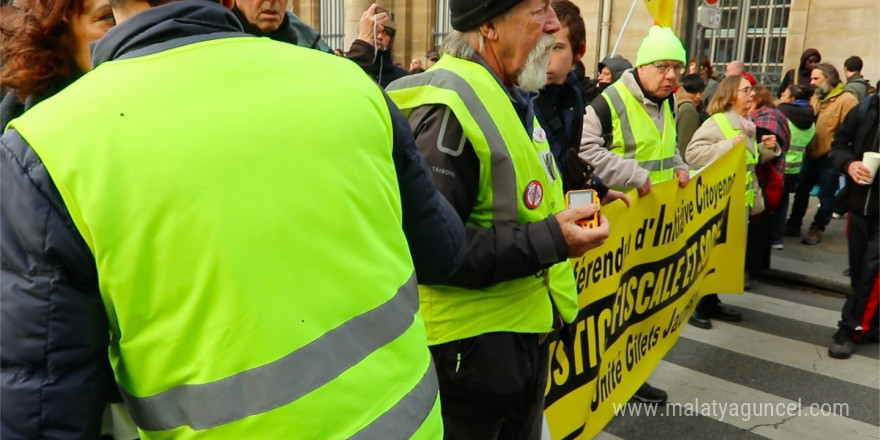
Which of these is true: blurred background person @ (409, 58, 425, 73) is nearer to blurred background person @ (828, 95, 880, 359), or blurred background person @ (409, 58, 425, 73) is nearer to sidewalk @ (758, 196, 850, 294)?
sidewalk @ (758, 196, 850, 294)

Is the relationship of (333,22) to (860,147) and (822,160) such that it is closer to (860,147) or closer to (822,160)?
(822,160)

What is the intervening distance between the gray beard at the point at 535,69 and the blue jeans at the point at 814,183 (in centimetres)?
752

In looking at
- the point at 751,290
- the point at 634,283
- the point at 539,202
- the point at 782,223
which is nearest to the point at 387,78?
the point at 634,283

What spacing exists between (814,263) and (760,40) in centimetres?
784

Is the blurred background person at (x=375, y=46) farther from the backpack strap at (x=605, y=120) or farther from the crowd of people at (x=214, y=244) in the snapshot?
the crowd of people at (x=214, y=244)

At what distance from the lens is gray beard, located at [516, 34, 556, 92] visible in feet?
7.53

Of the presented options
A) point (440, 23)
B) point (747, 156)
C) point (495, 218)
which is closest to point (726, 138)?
point (747, 156)

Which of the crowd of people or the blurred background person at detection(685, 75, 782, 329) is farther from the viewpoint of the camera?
the blurred background person at detection(685, 75, 782, 329)

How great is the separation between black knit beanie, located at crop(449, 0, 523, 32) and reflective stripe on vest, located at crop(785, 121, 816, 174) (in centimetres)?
700

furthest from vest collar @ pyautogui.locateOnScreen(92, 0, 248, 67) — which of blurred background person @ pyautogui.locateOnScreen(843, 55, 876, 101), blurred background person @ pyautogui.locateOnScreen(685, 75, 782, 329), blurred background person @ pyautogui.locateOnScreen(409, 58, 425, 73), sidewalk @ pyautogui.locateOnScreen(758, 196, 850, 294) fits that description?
blurred background person @ pyautogui.locateOnScreen(409, 58, 425, 73)

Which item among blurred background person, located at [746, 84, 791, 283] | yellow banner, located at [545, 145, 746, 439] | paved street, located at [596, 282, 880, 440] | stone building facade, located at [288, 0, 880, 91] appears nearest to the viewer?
yellow banner, located at [545, 145, 746, 439]

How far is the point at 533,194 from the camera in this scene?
214 cm

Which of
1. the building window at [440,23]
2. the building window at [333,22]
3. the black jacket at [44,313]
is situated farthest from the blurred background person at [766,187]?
the building window at [333,22]

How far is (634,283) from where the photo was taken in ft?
11.6
